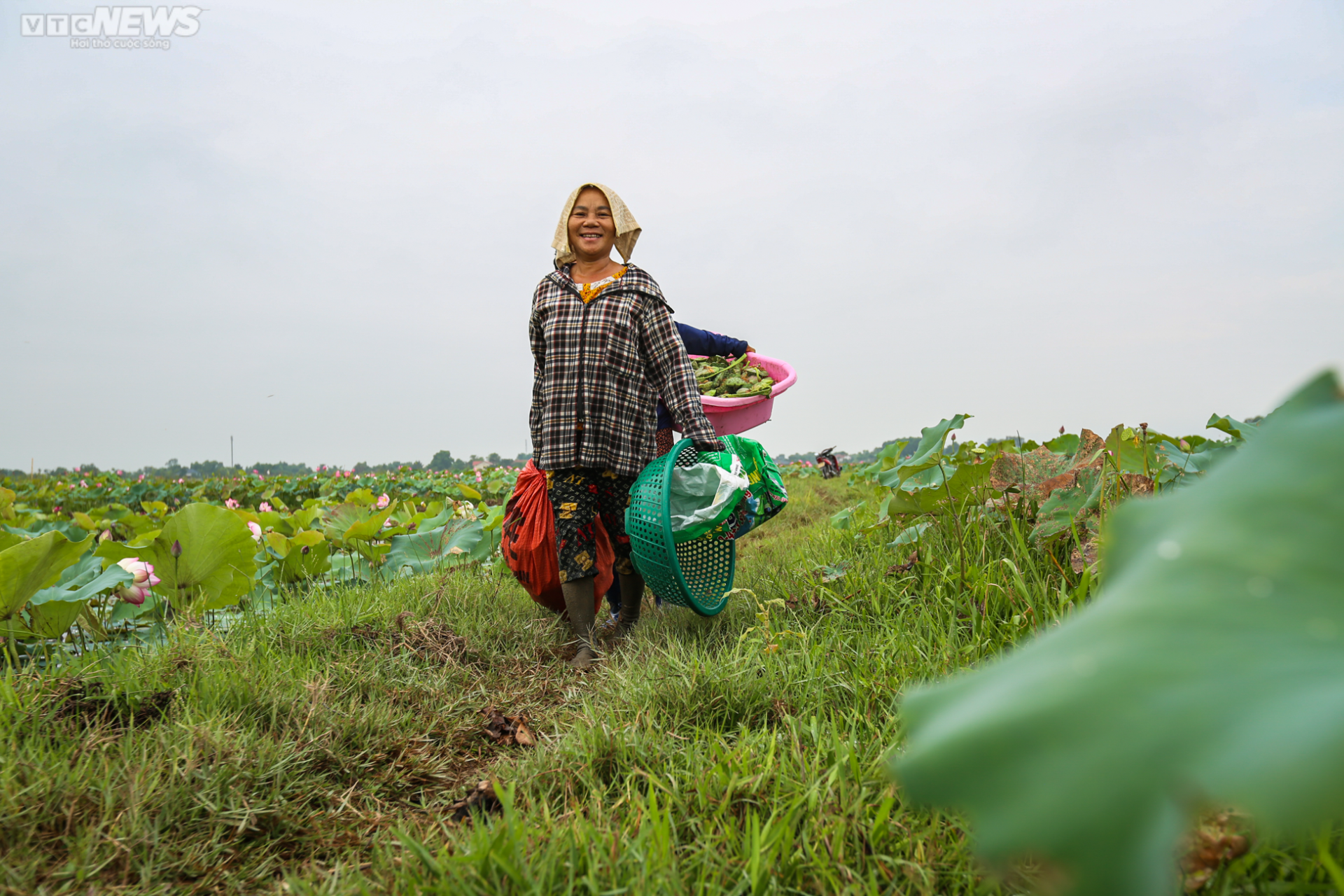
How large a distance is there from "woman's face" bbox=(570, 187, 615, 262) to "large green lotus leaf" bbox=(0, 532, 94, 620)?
1939 mm

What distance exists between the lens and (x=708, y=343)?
11.4 feet

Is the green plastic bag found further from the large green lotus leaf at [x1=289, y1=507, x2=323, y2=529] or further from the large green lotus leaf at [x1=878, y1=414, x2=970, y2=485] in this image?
the large green lotus leaf at [x1=289, y1=507, x2=323, y2=529]

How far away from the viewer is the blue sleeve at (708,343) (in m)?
3.39

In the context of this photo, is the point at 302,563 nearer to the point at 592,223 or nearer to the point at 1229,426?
the point at 592,223

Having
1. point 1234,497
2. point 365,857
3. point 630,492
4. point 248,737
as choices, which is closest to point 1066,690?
point 1234,497

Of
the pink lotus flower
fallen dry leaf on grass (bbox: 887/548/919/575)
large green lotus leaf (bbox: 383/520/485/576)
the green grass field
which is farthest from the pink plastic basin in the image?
the pink lotus flower

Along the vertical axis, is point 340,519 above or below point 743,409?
below

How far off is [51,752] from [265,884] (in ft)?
2.08

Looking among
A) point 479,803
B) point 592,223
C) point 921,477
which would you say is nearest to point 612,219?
point 592,223

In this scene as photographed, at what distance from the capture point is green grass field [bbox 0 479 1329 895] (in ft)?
3.81

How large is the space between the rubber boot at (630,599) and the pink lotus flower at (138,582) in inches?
67.5

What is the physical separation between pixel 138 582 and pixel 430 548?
1.42 metres

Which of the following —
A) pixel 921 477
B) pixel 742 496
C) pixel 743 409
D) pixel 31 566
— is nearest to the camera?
pixel 31 566

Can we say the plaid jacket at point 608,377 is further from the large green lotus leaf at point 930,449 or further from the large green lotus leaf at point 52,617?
the large green lotus leaf at point 52,617
